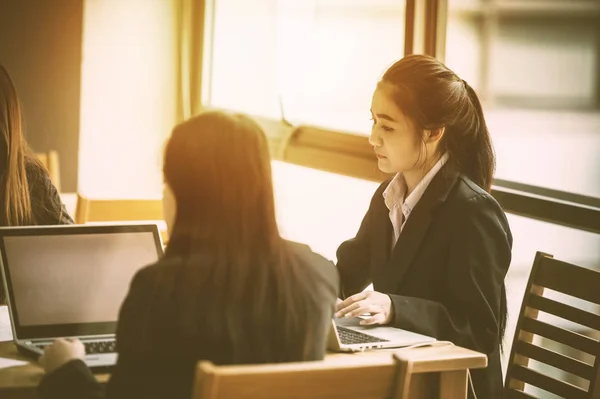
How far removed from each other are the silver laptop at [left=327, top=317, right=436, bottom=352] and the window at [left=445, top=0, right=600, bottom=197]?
127 cm

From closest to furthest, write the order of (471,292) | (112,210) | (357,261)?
(471,292) → (357,261) → (112,210)

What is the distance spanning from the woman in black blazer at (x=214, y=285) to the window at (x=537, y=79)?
5.96 ft

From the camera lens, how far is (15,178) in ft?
8.51

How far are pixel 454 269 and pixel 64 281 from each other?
881 millimetres

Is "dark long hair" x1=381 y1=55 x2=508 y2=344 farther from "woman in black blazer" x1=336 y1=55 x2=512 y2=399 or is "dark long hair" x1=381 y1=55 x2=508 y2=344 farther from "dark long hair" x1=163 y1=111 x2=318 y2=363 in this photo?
"dark long hair" x1=163 y1=111 x2=318 y2=363

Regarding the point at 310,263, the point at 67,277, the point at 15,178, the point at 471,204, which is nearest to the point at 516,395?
the point at 471,204

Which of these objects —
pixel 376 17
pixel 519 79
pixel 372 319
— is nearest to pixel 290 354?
pixel 372 319

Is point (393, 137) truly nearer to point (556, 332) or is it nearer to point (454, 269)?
point (454, 269)

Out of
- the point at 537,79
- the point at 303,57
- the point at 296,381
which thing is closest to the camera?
the point at 296,381

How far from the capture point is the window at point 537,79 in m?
3.74

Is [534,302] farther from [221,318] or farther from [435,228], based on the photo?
[221,318]

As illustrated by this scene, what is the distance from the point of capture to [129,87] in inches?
199

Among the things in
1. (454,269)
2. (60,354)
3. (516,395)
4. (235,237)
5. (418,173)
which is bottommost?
(516,395)

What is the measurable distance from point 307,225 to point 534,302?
7.41ft
